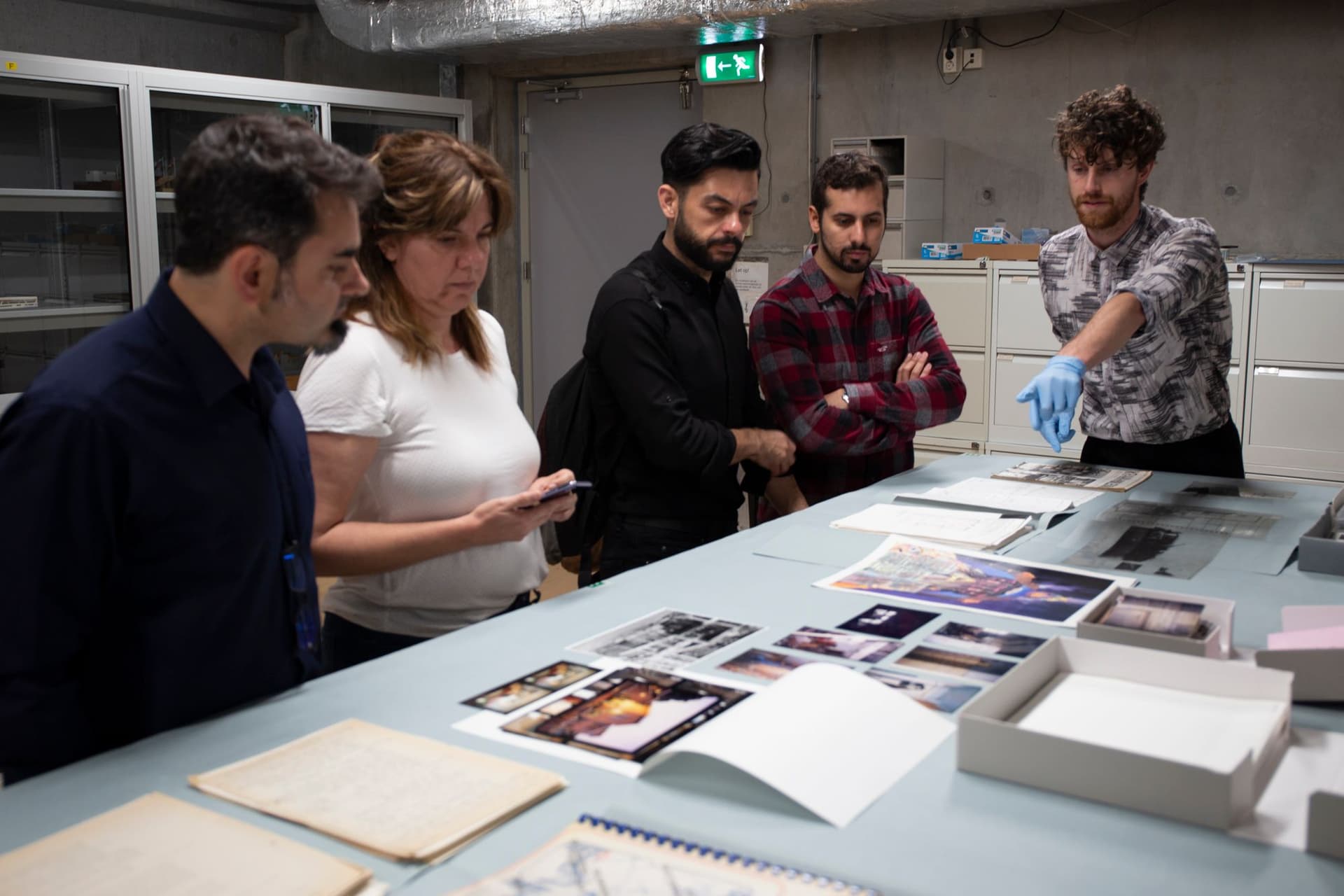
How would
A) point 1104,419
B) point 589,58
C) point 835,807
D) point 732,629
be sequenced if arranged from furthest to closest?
1. point 589,58
2. point 1104,419
3. point 732,629
4. point 835,807

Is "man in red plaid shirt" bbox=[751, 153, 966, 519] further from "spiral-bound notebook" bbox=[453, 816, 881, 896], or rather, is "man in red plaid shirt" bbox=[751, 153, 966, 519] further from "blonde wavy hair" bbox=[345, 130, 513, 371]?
"spiral-bound notebook" bbox=[453, 816, 881, 896]

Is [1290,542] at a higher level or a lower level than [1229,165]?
lower

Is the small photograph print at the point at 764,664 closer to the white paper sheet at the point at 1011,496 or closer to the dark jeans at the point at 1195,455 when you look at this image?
the white paper sheet at the point at 1011,496

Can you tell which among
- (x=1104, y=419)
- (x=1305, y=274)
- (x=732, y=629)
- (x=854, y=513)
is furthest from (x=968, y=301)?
(x=732, y=629)

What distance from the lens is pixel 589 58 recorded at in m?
6.40

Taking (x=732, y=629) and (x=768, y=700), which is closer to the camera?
(x=768, y=700)

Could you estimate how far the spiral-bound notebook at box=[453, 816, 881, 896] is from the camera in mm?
900

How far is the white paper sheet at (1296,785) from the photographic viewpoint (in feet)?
3.25

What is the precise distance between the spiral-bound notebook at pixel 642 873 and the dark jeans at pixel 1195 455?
2.06m

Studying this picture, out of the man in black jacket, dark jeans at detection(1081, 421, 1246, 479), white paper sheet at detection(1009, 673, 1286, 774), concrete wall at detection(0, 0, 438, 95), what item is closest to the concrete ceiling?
concrete wall at detection(0, 0, 438, 95)

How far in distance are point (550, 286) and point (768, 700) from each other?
5.94m

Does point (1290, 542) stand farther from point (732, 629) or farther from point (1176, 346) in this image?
point (732, 629)

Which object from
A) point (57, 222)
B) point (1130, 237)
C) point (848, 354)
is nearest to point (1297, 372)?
point (1130, 237)

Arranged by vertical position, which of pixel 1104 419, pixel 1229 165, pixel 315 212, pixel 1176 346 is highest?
pixel 1229 165
